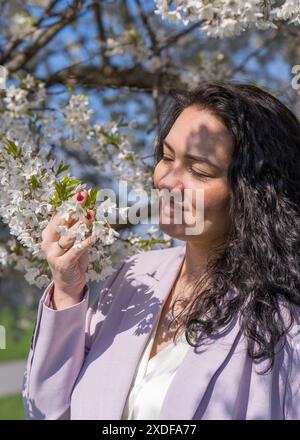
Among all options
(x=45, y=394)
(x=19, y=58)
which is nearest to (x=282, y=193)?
(x=45, y=394)

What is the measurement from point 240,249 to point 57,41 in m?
3.06

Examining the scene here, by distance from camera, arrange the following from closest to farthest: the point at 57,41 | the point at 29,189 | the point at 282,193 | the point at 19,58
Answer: the point at 29,189, the point at 282,193, the point at 19,58, the point at 57,41

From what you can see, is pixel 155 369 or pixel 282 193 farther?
pixel 282 193

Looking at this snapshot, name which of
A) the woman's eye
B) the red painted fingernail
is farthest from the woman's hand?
the woman's eye

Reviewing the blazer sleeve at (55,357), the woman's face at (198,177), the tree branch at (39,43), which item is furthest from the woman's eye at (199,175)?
the tree branch at (39,43)

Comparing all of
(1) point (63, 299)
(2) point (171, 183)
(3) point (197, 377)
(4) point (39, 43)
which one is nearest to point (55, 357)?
(1) point (63, 299)

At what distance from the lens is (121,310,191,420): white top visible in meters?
1.61

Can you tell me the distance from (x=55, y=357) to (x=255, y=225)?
62 centimetres

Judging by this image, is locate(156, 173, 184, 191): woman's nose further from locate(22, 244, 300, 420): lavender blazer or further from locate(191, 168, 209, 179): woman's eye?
locate(22, 244, 300, 420): lavender blazer

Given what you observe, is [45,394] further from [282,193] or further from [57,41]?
[57,41]

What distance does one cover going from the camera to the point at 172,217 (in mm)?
1695

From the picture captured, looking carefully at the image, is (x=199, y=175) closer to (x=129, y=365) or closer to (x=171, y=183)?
(x=171, y=183)

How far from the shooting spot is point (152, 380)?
1.66m

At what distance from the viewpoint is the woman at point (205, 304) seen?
1578 mm
